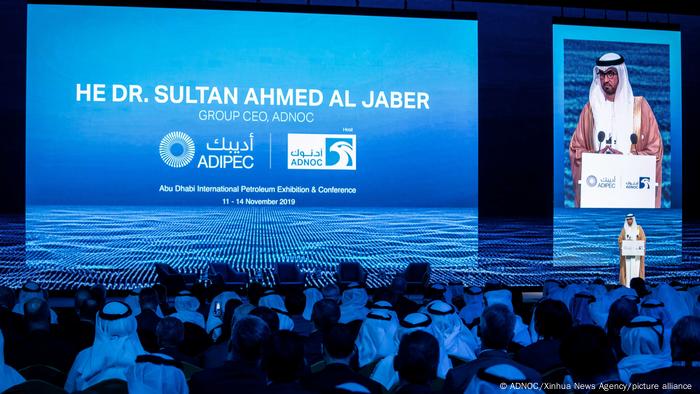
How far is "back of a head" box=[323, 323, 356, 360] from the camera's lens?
9.62ft

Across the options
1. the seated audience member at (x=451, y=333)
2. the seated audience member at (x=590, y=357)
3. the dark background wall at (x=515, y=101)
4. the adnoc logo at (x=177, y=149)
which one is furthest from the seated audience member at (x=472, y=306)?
the dark background wall at (x=515, y=101)

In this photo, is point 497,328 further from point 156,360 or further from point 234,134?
point 234,134

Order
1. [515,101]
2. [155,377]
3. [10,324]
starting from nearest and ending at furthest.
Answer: [155,377] → [10,324] → [515,101]

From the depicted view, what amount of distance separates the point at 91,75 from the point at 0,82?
184 centimetres

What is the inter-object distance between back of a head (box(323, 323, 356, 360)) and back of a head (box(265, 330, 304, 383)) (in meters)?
0.33

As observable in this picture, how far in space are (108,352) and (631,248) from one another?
30.0ft

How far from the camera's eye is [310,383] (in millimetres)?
2795

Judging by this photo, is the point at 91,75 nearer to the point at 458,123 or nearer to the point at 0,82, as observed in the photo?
the point at 0,82

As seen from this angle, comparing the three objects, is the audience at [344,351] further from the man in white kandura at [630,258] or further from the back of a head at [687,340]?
the man in white kandura at [630,258]

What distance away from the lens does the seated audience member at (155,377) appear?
8.63ft

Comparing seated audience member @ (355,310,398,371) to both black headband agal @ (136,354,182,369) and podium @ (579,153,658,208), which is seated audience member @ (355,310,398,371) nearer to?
black headband agal @ (136,354,182,369)

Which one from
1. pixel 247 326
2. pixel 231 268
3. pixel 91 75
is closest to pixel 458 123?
pixel 231 268

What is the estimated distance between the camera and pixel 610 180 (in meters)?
11.8

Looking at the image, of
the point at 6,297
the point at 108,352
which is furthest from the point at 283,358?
the point at 6,297
